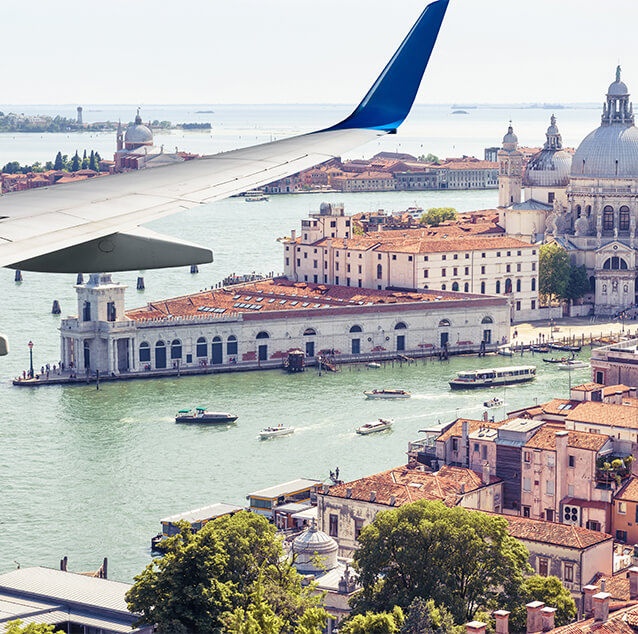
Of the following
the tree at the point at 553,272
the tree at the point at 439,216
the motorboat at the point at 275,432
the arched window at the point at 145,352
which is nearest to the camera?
the motorboat at the point at 275,432

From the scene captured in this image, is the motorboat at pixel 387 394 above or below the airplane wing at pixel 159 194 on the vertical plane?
below

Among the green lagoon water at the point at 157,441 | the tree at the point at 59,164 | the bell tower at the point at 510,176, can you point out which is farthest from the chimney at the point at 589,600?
the tree at the point at 59,164

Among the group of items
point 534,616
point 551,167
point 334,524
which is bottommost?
point 334,524

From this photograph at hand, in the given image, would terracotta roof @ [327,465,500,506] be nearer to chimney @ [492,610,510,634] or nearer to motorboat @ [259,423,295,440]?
chimney @ [492,610,510,634]

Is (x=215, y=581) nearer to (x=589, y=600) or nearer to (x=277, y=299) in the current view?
(x=589, y=600)

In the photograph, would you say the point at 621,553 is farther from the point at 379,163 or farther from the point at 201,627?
the point at 379,163

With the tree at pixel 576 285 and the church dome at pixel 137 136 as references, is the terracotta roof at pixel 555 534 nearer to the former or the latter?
the tree at pixel 576 285

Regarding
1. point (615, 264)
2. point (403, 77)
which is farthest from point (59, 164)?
point (403, 77)
